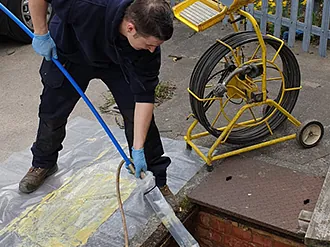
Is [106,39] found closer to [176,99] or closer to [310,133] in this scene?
[310,133]

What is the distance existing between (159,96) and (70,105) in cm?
140

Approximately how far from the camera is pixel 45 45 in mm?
3016

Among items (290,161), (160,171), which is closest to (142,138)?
(160,171)

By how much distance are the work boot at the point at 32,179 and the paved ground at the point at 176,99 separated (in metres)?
0.50

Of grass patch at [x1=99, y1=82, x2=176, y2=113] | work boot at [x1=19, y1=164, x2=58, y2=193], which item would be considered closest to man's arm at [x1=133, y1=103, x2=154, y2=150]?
work boot at [x1=19, y1=164, x2=58, y2=193]

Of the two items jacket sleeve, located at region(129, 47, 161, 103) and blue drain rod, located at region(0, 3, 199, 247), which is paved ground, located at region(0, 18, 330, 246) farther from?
jacket sleeve, located at region(129, 47, 161, 103)

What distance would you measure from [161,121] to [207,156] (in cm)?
85

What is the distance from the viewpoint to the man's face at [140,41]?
2445 millimetres

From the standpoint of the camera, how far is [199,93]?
346 cm

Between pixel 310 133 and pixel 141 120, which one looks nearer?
pixel 141 120

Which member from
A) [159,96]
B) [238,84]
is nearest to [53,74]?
[238,84]

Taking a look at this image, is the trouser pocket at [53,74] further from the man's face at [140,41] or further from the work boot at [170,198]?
the work boot at [170,198]

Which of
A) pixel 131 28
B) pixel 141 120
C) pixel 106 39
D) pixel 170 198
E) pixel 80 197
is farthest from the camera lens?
pixel 80 197

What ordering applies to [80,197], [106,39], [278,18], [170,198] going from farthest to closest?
[278,18] → [80,197] → [170,198] → [106,39]
